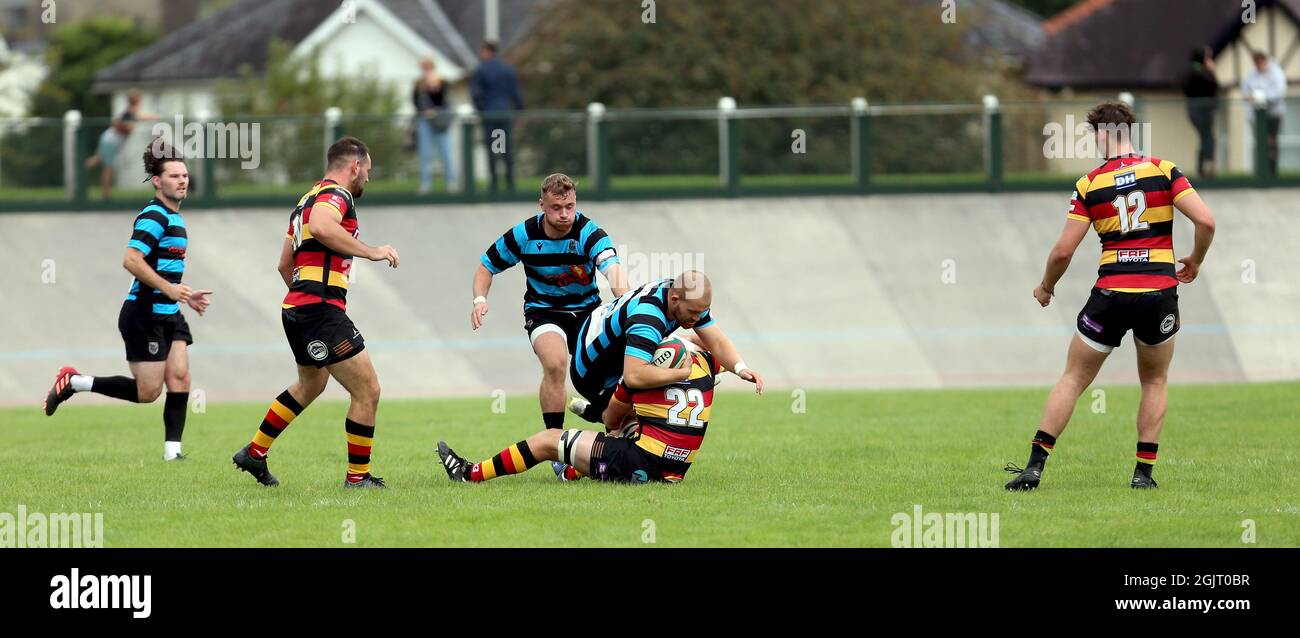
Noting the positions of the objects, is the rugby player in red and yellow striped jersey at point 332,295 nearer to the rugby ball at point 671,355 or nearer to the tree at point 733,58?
the rugby ball at point 671,355

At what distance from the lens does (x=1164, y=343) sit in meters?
9.11

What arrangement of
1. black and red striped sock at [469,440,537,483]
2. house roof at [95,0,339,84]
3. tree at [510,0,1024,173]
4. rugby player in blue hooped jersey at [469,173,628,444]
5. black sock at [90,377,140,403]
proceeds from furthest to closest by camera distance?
house roof at [95,0,339,84]
tree at [510,0,1024,173]
black sock at [90,377,140,403]
rugby player in blue hooped jersey at [469,173,628,444]
black and red striped sock at [469,440,537,483]

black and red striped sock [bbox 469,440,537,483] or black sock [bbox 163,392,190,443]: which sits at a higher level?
black sock [bbox 163,392,190,443]

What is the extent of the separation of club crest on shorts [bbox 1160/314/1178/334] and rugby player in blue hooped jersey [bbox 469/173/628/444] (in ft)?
10.9

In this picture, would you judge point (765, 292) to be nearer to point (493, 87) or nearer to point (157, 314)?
point (493, 87)

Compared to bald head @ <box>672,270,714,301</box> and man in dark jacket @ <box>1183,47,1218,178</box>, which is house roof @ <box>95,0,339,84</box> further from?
bald head @ <box>672,270,714,301</box>

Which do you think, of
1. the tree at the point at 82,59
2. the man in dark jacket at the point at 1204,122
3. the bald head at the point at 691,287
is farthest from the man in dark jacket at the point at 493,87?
the tree at the point at 82,59

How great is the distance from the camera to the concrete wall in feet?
65.3

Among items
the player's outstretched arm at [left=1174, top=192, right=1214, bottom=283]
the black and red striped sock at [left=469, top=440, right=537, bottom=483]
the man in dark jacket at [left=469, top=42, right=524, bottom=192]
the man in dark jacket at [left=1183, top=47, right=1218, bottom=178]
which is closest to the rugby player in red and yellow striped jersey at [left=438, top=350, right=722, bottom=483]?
the black and red striped sock at [left=469, top=440, right=537, bottom=483]

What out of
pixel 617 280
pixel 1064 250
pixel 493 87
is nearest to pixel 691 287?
pixel 617 280

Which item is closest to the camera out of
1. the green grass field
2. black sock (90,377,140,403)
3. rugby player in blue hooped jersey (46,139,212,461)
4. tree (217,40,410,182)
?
the green grass field

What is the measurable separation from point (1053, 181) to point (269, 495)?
653 inches
